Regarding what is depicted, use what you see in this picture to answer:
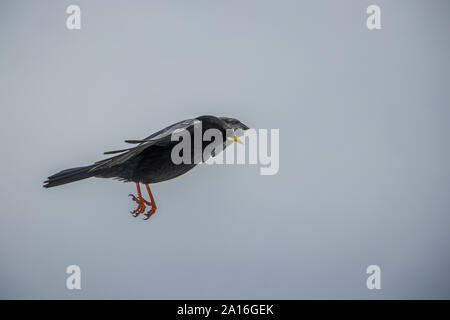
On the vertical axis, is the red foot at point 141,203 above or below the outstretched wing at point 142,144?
below

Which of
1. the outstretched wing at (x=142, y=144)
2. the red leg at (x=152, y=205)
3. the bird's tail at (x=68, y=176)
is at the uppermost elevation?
the outstretched wing at (x=142, y=144)

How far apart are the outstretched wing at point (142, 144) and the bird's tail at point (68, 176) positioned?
12cm

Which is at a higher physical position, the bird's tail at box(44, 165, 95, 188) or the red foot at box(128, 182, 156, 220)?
the bird's tail at box(44, 165, 95, 188)

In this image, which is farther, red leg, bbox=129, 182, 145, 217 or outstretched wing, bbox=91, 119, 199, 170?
red leg, bbox=129, 182, 145, 217

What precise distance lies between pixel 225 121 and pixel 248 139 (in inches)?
9.3

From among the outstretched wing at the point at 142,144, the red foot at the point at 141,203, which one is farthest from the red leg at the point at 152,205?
the outstretched wing at the point at 142,144

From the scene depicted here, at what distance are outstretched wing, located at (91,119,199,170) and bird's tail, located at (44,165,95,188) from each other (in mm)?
115

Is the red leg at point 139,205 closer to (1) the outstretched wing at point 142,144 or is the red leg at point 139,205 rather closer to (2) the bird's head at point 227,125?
(1) the outstretched wing at point 142,144

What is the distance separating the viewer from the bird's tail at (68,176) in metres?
2.77

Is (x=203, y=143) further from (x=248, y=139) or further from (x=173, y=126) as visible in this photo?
(x=248, y=139)

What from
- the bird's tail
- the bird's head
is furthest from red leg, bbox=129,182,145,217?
the bird's head

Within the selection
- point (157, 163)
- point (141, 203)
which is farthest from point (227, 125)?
point (141, 203)

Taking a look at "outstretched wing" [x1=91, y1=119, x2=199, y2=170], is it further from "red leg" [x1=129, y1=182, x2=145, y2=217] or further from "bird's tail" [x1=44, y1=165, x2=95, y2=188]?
"red leg" [x1=129, y1=182, x2=145, y2=217]

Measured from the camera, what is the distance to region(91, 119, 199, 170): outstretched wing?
2508mm
